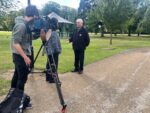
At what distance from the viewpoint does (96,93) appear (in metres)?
8.25

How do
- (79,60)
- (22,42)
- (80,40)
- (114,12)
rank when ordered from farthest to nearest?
1. (114,12)
2. (79,60)
3. (80,40)
4. (22,42)

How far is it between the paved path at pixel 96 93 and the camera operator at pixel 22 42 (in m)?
0.77

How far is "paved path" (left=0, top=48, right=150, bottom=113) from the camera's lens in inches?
269

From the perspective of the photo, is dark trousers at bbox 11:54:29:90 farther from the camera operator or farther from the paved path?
the paved path

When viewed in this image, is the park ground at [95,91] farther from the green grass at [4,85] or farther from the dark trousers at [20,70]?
the dark trousers at [20,70]

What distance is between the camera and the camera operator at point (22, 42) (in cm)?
607

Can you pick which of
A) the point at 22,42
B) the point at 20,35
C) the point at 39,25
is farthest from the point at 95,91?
the point at 20,35

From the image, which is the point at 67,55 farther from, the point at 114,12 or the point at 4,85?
the point at 114,12

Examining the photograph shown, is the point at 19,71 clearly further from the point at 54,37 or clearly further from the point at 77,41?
the point at 77,41

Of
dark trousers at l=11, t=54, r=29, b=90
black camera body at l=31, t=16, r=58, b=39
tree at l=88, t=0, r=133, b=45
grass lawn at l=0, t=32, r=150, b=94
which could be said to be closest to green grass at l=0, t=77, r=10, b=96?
grass lawn at l=0, t=32, r=150, b=94

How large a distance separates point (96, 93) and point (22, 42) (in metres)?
2.73

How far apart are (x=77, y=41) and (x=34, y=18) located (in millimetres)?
5530

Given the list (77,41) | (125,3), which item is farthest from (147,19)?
(77,41)

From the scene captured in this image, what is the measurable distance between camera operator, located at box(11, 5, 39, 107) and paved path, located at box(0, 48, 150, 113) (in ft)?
2.51
